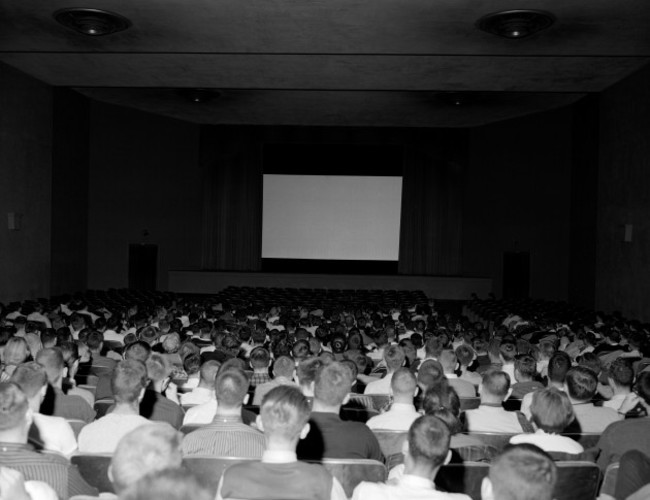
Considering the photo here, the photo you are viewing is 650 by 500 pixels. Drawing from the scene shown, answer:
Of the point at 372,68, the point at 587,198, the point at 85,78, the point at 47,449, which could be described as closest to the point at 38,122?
the point at 85,78

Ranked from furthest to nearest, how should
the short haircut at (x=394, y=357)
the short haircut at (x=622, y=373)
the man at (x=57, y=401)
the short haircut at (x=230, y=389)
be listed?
the short haircut at (x=394, y=357), the short haircut at (x=622, y=373), the man at (x=57, y=401), the short haircut at (x=230, y=389)

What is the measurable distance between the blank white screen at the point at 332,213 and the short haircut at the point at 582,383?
1891cm

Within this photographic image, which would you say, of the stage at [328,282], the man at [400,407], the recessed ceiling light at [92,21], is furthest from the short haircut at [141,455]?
the stage at [328,282]

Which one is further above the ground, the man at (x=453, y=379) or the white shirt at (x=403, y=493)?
the white shirt at (x=403, y=493)

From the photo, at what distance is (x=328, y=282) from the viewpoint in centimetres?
2172

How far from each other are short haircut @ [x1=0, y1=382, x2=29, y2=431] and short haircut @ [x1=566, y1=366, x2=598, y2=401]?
3346 millimetres

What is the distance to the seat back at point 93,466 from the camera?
3.15 m

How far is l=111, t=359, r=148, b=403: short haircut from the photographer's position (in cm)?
383

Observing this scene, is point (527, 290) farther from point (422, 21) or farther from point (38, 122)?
point (38, 122)

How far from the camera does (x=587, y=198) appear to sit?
59.3 ft

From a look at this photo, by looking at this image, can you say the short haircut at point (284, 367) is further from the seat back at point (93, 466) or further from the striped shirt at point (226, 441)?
the seat back at point (93, 466)

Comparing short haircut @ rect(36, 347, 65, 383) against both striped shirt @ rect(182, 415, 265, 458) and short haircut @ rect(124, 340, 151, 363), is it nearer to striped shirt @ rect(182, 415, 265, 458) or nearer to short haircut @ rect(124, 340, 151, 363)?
short haircut @ rect(124, 340, 151, 363)

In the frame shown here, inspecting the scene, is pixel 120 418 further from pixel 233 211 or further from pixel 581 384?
pixel 233 211

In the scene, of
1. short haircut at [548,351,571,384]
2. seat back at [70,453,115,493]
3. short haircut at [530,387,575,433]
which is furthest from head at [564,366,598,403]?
seat back at [70,453,115,493]
